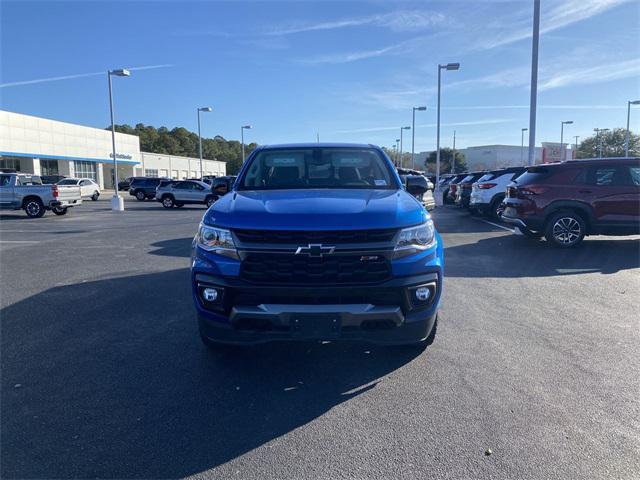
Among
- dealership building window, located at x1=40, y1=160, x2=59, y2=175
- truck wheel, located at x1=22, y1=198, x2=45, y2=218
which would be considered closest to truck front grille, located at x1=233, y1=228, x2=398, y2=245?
truck wheel, located at x1=22, y1=198, x2=45, y2=218

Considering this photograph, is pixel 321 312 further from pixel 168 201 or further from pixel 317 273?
pixel 168 201

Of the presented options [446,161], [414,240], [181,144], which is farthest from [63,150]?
[446,161]

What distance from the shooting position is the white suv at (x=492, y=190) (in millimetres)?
15500

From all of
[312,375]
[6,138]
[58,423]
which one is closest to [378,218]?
[312,375]

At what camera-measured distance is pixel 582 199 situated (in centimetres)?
959

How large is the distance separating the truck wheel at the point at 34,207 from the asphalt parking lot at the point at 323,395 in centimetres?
1532

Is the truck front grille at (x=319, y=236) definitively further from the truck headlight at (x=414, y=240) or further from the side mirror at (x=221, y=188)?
the side mirror at (x=221, y=188)

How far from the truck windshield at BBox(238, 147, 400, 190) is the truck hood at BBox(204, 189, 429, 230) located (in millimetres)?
623

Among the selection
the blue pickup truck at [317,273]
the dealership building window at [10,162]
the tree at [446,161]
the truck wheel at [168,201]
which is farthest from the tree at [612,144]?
the blue pickup truck at [317,273]

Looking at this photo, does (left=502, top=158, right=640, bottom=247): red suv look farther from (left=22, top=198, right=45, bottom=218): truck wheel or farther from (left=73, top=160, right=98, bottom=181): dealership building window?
(left=73, top=160, right=98, bottom=181): dealership building window

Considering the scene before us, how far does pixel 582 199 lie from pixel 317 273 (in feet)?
27.9

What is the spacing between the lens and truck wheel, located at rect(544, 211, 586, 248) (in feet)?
31.7

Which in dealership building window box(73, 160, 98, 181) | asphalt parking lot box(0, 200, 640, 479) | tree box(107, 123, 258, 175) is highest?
tree box(107, 123, 258, 175)

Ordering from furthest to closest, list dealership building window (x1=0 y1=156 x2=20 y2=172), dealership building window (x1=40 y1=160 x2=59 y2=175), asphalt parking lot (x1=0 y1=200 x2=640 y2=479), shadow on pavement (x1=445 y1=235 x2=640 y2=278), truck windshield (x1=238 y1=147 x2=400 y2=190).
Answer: dealership building window (x1=40 y1=160 x2=59 y2=175) < dealership building window (x1=0 y1=156 x2=20 y2=172) < shadow on pavement (x1=445 y1=235 x2=640 y2=278) < truck windshield (x1=238 y1=147 x2=400 y2=190) < asphalt parking lot (x1=0 y1=200 x2=640 y2=479)
